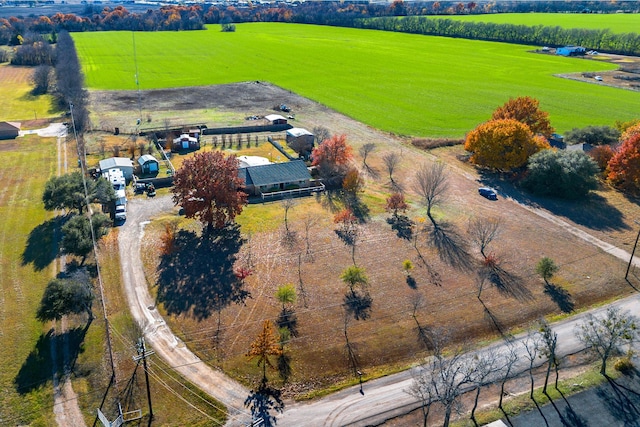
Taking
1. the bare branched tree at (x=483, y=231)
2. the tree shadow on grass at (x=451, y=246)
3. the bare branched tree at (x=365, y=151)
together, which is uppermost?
the bare branched tree at (x=365, y=151)

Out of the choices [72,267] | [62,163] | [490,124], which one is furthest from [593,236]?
[62,163]

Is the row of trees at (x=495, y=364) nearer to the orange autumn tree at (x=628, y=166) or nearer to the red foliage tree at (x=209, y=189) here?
the red foliage tree at (x=209, y=189)

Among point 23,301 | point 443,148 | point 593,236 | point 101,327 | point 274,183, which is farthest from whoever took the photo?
point 443,148

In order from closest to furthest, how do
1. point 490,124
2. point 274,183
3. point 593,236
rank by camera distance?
point 593,236 < point 274,183 < point 490,124

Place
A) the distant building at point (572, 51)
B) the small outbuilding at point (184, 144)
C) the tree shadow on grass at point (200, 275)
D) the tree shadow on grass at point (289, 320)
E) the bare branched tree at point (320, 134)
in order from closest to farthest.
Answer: the tree shadow on grass at point (289, 320)
the tree shadow on grass at point (200, 275)
the small outbuilding at point (184, 144)
the bare branched tree at point (320, 134)
the distant building at point (572, 51)

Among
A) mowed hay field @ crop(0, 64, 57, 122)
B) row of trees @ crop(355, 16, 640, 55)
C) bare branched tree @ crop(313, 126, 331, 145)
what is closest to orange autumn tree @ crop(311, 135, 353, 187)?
bare branched tree @ crop(313, 126, 331, 145)

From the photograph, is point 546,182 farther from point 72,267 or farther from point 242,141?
point 72,267

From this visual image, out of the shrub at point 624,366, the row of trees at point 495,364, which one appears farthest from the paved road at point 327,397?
the shrub at point 624,366
